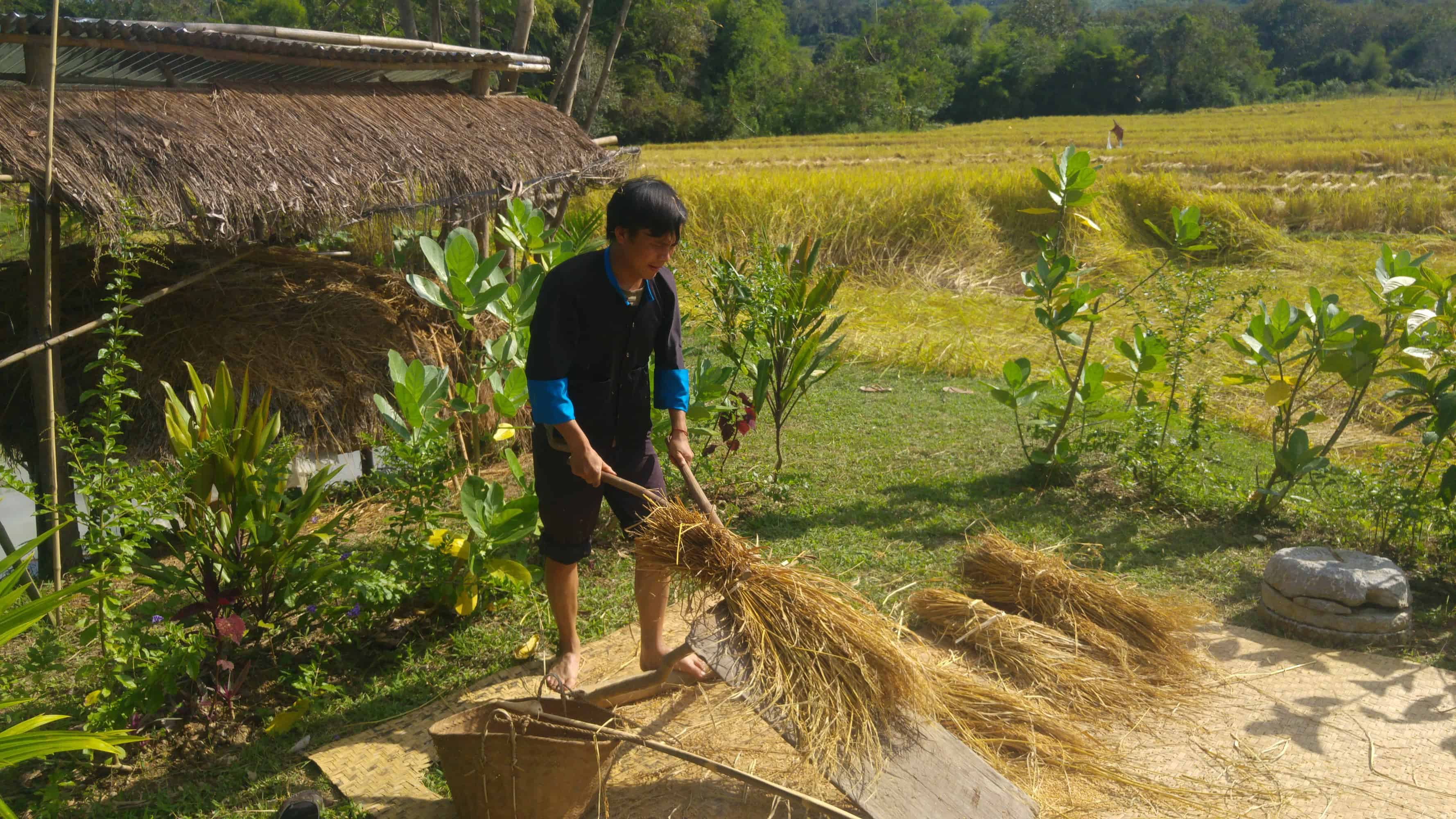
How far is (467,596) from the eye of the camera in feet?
11.5

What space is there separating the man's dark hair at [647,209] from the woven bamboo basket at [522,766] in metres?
1.27

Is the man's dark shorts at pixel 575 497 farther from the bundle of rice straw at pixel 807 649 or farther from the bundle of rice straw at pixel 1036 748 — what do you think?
the bundle of rice straw at pixel 1036 748

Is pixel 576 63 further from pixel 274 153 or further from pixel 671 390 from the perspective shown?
pixel 671 390

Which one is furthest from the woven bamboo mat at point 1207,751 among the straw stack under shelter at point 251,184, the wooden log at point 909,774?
the straw stack under shelter at point 251,184

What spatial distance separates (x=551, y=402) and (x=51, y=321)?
7.51ft

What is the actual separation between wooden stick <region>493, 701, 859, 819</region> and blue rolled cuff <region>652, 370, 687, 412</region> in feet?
3.30

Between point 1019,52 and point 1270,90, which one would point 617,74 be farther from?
point 1270,90

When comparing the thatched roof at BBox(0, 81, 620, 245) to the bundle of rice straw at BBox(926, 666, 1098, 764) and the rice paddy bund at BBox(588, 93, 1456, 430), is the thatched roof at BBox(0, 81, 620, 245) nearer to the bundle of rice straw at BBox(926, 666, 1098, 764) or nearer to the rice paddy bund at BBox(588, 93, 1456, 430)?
the bundle of rice straw at BBox(926, 666, 1098, 764)

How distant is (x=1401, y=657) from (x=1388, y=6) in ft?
277

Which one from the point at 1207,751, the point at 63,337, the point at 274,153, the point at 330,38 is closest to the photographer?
the point at 1207,751

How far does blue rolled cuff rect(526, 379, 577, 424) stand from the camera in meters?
2.59

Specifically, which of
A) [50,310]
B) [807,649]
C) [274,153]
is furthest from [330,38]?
[807,649]

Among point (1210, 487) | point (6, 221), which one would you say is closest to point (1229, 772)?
point (1210, 487)

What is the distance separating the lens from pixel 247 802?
8.70 ft
